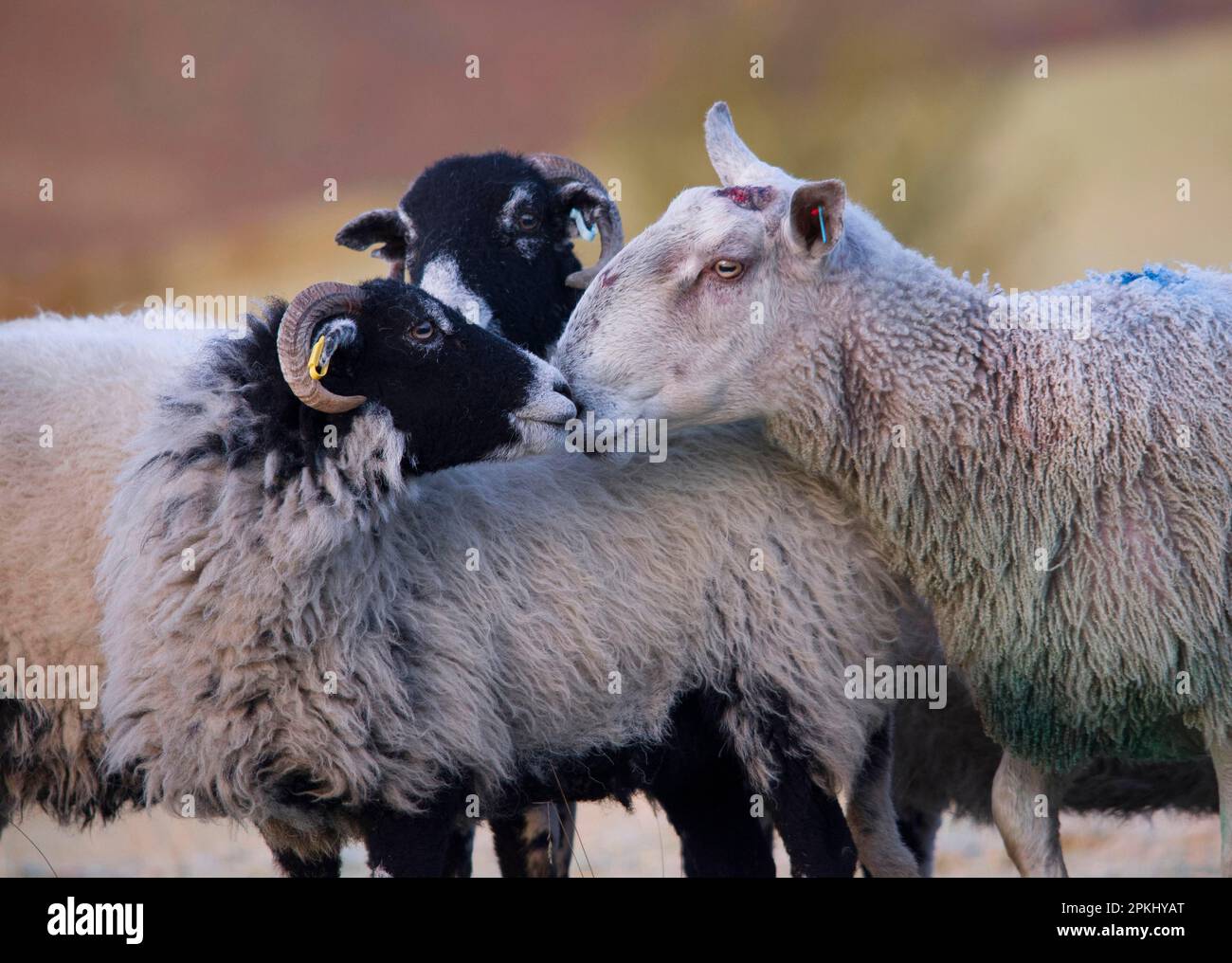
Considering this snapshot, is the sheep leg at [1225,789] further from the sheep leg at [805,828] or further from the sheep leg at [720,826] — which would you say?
the sheep leg at [720,826]

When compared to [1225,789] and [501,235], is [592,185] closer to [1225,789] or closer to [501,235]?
[501,235]

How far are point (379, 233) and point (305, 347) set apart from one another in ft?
6.11

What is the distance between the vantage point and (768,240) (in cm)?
414

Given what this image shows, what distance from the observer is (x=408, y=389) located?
12.7 ft

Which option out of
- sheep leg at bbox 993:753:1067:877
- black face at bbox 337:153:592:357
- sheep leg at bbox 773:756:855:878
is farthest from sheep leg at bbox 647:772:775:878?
black face at bbox 337:153:592:357

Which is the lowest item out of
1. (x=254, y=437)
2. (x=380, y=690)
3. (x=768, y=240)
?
(x=380, y=690)

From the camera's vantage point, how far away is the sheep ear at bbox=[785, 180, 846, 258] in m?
3.97

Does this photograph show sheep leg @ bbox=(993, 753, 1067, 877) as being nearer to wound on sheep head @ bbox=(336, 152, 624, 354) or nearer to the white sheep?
the white sheep

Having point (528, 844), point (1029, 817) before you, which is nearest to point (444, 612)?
point (528, 844)

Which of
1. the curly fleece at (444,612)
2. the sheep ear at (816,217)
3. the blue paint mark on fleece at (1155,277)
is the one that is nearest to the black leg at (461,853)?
the curly fleece at (444,612)

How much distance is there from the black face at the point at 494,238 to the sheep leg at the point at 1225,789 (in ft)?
8.69
